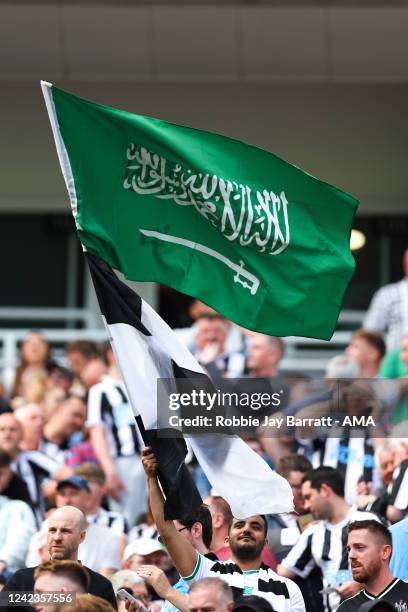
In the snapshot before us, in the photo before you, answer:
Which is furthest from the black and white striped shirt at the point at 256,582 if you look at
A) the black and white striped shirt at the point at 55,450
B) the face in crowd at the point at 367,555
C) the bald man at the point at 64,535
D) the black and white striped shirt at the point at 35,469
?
the black and white striped shirt at the point at 55,450

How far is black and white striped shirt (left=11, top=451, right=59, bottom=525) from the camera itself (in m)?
11.8

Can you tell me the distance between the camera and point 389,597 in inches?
322

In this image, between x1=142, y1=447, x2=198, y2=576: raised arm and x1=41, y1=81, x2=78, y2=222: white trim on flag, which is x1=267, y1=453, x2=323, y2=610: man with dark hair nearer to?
x1=142, y1=447, x2=198, y2=576: raised arm

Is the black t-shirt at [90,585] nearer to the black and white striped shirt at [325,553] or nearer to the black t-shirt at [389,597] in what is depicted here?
the black t-shirt at [389,597]

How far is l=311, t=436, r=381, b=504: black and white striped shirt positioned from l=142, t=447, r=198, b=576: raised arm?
7.62 ft

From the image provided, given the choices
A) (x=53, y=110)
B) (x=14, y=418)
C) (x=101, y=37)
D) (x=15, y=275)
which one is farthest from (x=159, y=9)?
(x=53, y=110)

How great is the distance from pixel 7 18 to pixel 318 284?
10.5 m

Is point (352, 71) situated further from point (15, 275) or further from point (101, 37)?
point (15, 275)

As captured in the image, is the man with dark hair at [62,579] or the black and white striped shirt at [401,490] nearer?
the man with dark hair at [62,579]

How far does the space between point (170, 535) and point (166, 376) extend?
2.81ft

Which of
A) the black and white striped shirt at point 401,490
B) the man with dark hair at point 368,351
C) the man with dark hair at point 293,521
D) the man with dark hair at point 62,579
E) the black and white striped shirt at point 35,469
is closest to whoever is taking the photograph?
the man with dark hair at point 62,579

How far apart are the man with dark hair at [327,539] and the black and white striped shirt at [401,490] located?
0.25 meters

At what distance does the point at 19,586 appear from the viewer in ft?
26.4

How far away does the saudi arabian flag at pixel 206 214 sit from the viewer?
27.9 feet
